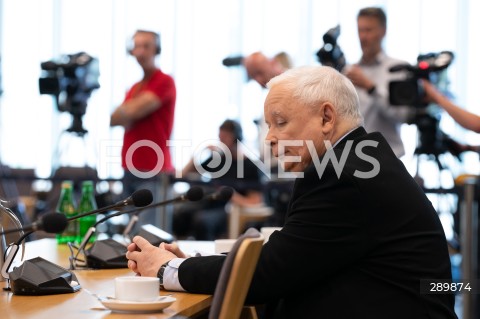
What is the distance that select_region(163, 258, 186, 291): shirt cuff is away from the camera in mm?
1739

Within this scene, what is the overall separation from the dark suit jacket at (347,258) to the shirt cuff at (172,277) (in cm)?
2

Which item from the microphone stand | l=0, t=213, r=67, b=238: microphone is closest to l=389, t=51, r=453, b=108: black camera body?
the microphone stand

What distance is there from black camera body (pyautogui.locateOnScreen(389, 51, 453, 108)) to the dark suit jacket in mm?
1887

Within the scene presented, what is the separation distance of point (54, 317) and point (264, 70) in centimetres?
230

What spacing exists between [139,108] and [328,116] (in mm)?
2277

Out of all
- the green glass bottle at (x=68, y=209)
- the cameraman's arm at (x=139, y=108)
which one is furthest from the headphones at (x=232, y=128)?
the green glass bottle at (x=68, y=209)

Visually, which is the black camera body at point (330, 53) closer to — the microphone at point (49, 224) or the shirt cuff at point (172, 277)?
the shirt cuff at point (172, 277)

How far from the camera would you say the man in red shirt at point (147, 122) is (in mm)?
4070

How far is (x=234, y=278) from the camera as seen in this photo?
4.49ft

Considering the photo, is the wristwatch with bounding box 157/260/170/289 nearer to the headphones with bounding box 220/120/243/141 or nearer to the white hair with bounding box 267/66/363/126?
the white hair with bounding box 267/66/363/126

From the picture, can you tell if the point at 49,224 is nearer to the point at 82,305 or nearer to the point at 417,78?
the point at 82,305

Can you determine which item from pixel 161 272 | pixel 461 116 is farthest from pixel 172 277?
pixel 461 116

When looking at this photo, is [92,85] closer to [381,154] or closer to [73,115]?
[73,115]

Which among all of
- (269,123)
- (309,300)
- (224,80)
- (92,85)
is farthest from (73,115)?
(309,300)
